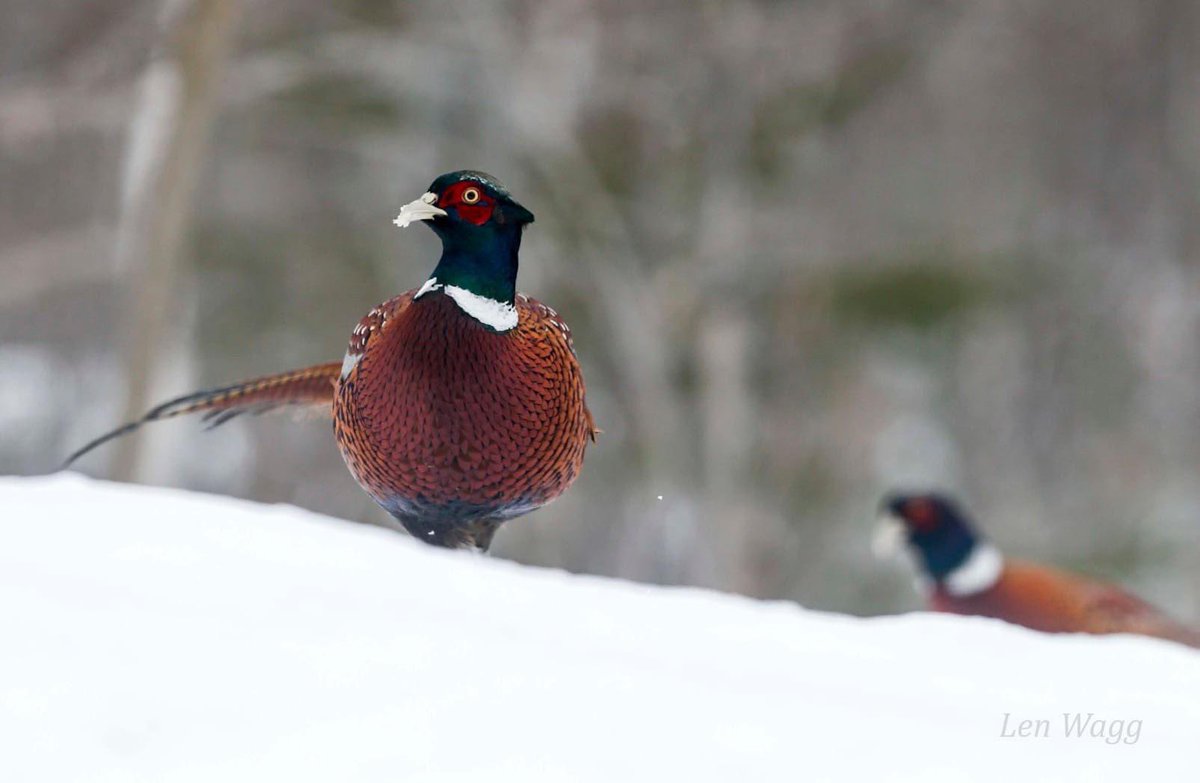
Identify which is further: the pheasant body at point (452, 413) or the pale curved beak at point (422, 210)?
the pheasant body at point (452, 413)

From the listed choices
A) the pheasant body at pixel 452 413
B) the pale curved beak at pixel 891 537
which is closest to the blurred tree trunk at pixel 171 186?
the pale curved beak at pixel 891 537

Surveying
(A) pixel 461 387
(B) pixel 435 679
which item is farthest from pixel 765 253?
(B) pixel 435 679

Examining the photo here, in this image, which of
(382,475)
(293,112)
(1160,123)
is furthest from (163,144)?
(1160,123)

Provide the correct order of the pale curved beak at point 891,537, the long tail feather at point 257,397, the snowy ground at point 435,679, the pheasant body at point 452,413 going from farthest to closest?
the pale curved beak at point 891,537, the long tail feather at point 257,397, the pheasant body at point 452,413, the snowy ground at point 435,679

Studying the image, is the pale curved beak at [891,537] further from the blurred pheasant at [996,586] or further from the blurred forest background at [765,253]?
the blurred forest background at [765,253]

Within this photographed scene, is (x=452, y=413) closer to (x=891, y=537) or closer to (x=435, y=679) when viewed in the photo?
(x=435, y=679)

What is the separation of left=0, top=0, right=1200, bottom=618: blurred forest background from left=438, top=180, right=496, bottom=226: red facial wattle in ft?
23.4

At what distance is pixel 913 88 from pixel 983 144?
67cm

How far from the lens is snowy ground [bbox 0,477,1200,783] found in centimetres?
132

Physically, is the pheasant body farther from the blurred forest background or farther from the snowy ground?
the blurred forest background

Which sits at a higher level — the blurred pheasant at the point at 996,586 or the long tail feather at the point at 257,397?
the long tail feather at the point at 257,397

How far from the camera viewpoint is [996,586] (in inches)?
204

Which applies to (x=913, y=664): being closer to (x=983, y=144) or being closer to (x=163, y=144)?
(x=163, y=144)

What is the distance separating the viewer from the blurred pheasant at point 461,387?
176 centimetres
